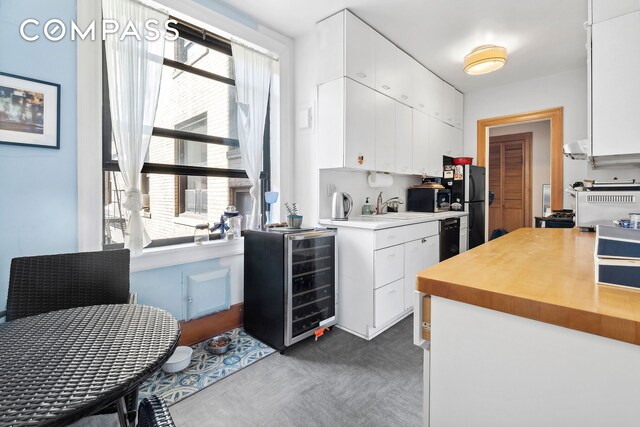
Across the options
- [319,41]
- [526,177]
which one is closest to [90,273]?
[319,41]

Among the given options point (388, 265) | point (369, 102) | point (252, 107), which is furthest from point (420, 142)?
point (252, 107)

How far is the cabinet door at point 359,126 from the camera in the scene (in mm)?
2664

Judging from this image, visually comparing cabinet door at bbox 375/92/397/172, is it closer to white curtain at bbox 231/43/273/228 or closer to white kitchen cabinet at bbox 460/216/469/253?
white curtain at bbox 231/43/273/228

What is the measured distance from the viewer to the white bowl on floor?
192cm

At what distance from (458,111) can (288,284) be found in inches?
156

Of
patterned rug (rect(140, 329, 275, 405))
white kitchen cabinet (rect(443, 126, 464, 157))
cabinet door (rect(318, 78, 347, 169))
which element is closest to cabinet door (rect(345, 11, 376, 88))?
cabinet door (rect(318, 78, 347, 169))

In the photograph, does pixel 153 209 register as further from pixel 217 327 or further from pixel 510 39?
pixel 510 39

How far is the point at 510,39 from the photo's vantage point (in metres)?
3.11

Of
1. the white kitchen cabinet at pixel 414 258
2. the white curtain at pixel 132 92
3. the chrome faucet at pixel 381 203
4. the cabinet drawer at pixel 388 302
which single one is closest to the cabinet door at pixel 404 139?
the chrome faucet at pixel 381 203

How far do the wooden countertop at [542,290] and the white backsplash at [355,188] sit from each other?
5.88 feet

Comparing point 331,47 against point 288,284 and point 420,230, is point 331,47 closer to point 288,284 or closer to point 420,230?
point 420,230

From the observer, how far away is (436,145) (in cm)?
408

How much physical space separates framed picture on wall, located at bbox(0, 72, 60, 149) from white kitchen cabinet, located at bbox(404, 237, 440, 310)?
2698mm

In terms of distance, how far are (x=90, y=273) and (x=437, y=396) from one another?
164 centimetres
